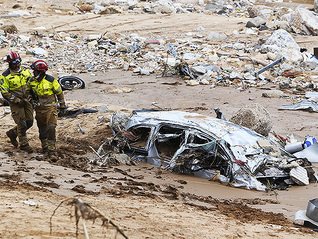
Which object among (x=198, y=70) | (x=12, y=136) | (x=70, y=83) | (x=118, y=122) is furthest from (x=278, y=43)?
(x=12, y=136)

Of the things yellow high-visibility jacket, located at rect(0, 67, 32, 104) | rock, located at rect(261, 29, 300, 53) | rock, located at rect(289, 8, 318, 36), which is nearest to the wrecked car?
yellow high-visibility jacket, located at rect(0, 67, 32, 104)

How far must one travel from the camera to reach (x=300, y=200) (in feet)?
22.2

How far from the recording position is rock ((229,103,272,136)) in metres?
9.05

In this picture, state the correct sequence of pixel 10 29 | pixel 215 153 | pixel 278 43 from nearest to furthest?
pixel 215 153 → pixel 278 43 → pixel 10 29

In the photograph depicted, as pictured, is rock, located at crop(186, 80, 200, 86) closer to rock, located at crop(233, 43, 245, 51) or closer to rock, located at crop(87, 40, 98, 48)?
rock, located at crop(233, 43, 245, 51)

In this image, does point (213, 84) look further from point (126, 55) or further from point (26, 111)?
point (26, 111)

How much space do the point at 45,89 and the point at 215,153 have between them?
11.0 feet

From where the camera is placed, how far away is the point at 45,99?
7730 mm

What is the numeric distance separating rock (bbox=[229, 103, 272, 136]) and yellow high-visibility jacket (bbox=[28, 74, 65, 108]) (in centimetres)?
410

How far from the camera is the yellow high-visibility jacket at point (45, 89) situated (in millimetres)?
7617

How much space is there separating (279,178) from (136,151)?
2.72m

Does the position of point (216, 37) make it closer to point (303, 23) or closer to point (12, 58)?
point (303, 23)

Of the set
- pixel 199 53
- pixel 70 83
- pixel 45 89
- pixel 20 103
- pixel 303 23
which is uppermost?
pixel 45 89

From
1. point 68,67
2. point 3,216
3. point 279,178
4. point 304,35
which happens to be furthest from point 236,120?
point 304,35
